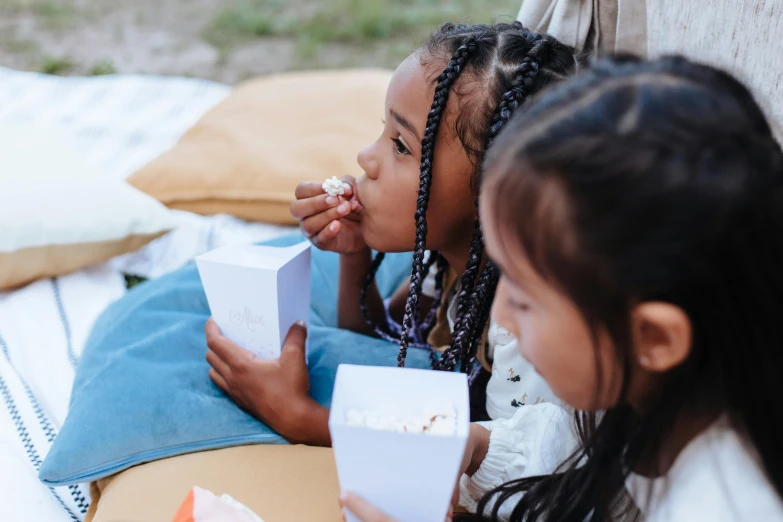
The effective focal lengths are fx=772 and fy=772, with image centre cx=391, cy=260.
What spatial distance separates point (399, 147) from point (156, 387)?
0.59 metres

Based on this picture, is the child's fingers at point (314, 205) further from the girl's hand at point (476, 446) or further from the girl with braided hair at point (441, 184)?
the girl's hand at point (476, 446)

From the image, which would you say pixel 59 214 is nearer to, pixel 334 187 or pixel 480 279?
pixel 334 187

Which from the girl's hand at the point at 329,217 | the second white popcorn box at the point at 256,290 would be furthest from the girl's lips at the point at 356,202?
the second white popcorn box at the point at 256,290

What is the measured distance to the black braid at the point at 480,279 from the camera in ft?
3.98

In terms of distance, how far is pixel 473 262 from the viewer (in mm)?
1268

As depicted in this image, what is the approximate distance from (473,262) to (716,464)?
0.53 meters

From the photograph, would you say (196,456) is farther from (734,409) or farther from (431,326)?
(734,409)

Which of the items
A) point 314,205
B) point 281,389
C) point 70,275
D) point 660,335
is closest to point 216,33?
point 70,275

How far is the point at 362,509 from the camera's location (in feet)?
2.88

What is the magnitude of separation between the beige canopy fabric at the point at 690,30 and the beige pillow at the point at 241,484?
2.76 feet

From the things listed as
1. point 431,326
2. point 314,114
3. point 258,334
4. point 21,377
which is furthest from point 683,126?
point 314,114

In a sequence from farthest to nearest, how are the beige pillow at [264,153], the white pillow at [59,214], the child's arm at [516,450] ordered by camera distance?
the beige pillow at [264,153]
the white pillow at [59,214]
the child's arm at [516,450]

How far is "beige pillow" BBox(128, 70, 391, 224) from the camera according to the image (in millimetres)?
2105

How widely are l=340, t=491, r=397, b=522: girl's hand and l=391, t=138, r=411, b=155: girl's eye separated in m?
0.63
